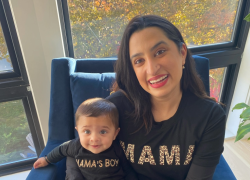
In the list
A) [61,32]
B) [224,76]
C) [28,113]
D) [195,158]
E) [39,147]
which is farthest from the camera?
[224,76]

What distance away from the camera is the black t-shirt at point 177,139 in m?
0.81

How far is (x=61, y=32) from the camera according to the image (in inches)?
46.9

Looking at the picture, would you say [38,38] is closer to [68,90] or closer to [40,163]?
[68,90]

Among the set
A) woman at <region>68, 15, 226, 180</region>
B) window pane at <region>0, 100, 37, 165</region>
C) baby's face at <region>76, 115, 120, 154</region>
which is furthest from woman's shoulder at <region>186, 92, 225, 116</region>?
window pane at <region>0, 100, 37, 165</region>

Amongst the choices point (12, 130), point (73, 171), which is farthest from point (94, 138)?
point (12, 130)

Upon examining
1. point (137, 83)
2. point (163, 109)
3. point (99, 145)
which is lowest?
point (99, 145)

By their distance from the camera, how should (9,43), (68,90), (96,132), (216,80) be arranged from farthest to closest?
1. (216,80)
2. (9,43)
3. (68,90)
4. (96,132)

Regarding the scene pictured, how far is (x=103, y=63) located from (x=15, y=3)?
632mm

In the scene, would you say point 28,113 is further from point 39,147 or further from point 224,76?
point 224,76

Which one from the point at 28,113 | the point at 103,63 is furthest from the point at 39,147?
the point at 103,63

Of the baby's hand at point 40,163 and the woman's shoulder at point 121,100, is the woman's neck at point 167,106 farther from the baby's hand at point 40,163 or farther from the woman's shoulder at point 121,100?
the baby's hand at point 40,163

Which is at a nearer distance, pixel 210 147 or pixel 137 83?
pixel 210 147

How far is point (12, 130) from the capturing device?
1541 mm

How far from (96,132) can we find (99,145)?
7 centimetres
